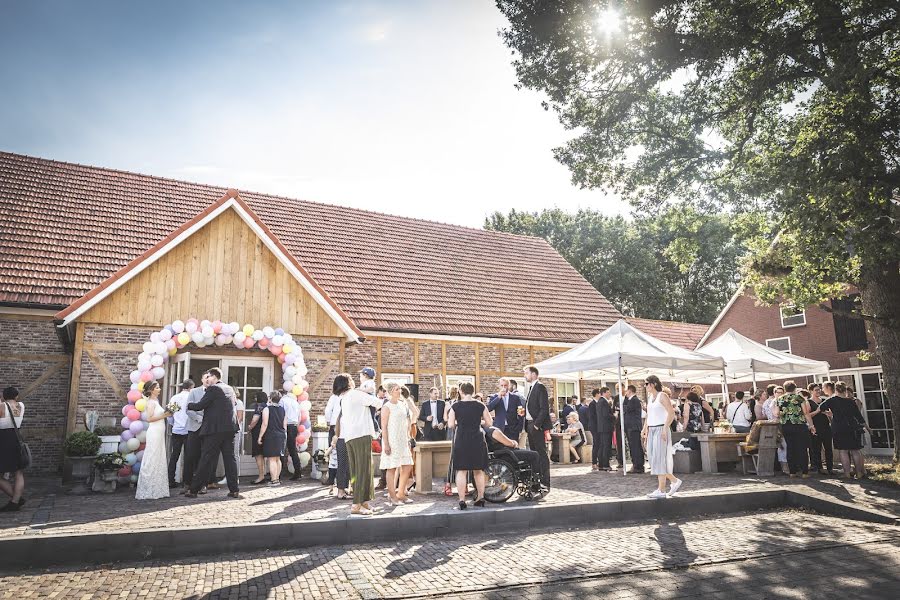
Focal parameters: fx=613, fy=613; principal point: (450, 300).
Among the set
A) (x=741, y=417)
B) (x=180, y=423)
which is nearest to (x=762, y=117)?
(x=741, y=417)

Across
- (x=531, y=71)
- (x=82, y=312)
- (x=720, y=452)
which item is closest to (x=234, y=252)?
(x=82, y=312)

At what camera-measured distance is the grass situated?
1095cm

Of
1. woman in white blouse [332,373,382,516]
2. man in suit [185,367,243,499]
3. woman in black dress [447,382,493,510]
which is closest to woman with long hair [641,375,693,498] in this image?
woman in black dress [447,382,493,510]

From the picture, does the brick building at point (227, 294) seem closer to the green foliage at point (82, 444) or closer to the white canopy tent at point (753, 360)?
the green foliage at point (82, 444)

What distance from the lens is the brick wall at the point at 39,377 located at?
12.6 m

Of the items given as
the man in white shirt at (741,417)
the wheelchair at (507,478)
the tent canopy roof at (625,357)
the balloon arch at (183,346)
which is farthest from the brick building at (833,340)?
the balloon arch at (183,346)

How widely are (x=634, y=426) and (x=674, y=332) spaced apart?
64.7 feet

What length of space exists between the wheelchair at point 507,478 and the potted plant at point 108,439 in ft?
22.4

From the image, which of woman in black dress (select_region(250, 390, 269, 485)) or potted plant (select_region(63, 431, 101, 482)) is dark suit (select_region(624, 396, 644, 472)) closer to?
woman in black dress (select_region(250, 390, 269, 485))

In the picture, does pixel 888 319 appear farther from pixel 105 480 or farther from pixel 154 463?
pixel 105 480

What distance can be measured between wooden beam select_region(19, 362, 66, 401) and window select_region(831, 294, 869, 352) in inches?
927

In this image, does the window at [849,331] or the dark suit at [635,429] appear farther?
the window at [849,331]

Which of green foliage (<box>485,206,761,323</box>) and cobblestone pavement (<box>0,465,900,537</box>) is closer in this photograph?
cobblestone pavement (<box>0,465,900,537</box>)

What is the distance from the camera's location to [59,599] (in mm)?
5008
